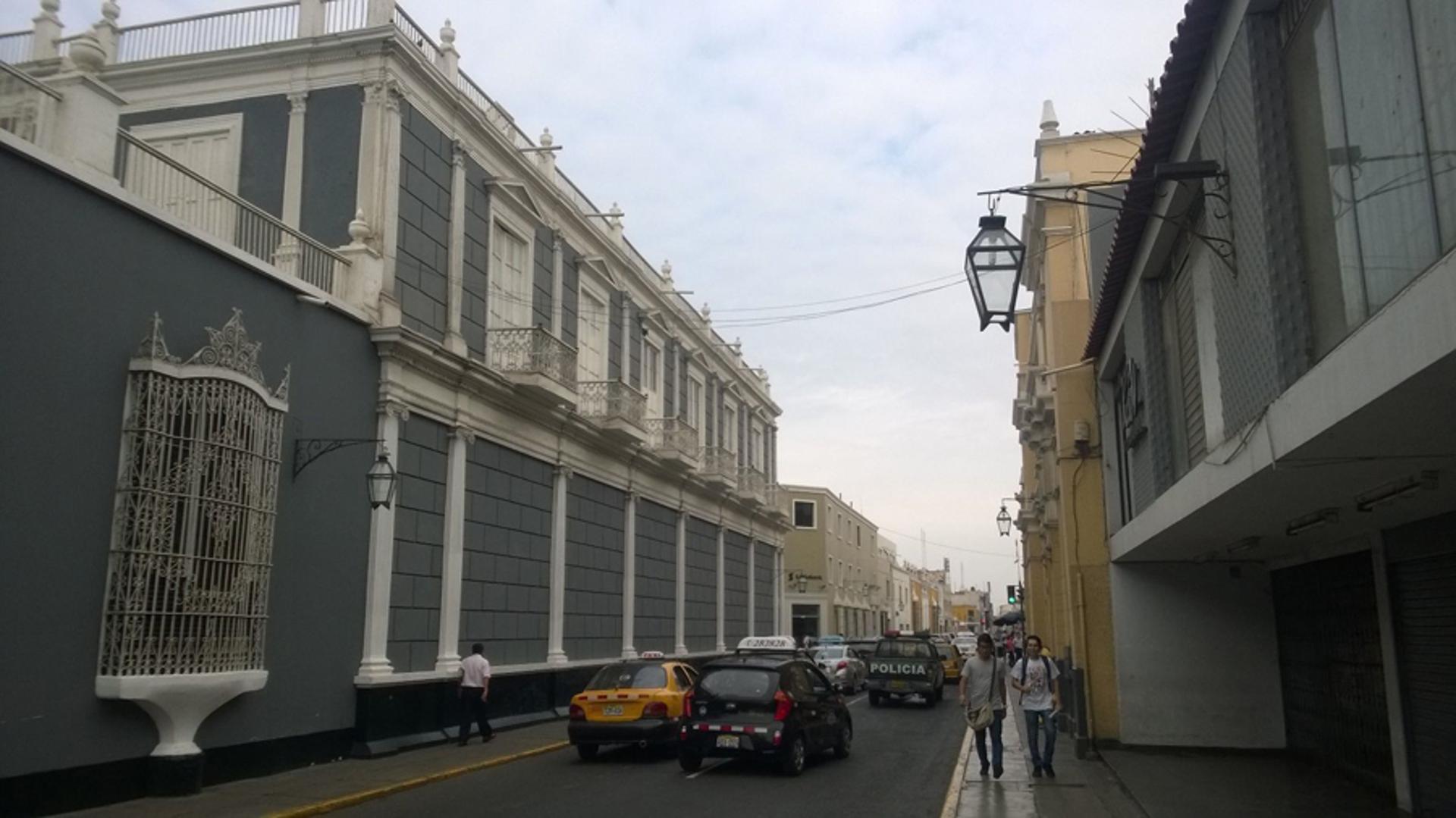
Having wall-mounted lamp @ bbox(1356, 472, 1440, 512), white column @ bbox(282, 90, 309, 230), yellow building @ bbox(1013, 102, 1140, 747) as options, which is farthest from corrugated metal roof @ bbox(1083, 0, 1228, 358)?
white column @ bbox(282, 90, 309, 230)

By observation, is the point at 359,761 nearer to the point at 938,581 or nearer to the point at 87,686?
the point at 87,686

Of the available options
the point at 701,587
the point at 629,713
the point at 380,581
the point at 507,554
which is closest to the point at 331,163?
the point at 380,581

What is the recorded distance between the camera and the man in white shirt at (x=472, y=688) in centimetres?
1820

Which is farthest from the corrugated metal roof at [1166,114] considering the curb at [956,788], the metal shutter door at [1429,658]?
the curb at [956,788]

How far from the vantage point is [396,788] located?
13.8 m

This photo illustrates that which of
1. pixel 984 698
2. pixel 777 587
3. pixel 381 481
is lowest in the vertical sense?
pixel 984 698

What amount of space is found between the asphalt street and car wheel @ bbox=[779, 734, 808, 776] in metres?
0.13

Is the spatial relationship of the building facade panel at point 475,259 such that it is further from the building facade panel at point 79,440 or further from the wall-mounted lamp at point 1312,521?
the wall-mounted lamp at point 1312,521

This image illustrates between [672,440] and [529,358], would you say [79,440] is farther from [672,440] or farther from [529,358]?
→ [672,440]

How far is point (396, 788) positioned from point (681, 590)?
1949 centimetres

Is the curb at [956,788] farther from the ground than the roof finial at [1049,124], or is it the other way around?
the roof finial at [1049,124]

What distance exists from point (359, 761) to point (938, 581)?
11369 cm

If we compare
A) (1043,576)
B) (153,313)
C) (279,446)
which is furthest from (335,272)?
(1043,576)

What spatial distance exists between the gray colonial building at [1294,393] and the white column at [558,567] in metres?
11.5
